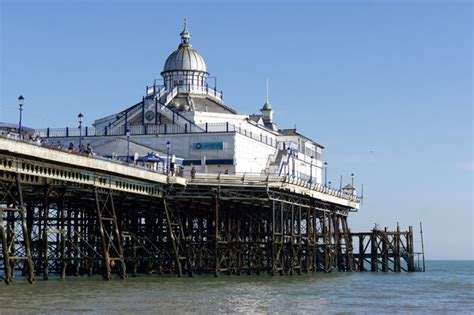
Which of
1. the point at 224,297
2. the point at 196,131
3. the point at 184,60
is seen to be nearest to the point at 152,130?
the point at 196,131

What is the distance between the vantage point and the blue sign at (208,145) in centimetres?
9452

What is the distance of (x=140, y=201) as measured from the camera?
8112 centimetres

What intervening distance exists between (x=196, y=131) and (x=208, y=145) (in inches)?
120

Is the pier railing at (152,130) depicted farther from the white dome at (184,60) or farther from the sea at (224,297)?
the sea at (224,297)

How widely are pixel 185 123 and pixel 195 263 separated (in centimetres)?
1855

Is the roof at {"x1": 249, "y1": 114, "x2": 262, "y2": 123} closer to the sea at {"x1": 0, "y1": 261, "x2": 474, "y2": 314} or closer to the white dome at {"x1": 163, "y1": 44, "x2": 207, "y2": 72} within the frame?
the white dome at {"x1": 163, "y1": 44, "x2": 207, "y2": 72}

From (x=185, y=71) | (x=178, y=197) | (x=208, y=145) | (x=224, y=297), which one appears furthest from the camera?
(x=185, y=71)

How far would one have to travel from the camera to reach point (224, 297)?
5731 cm

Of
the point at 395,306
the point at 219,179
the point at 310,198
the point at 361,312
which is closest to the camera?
the point at 361,312

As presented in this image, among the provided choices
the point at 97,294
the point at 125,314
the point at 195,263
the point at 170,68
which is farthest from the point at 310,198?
the point at 125,314

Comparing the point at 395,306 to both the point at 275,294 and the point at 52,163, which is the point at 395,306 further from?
the point at 52,163

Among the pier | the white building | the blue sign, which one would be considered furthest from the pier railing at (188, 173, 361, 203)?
the blue sign

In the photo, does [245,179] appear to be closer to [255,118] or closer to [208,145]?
[208,145]

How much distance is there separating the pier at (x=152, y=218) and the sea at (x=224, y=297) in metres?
3.20
